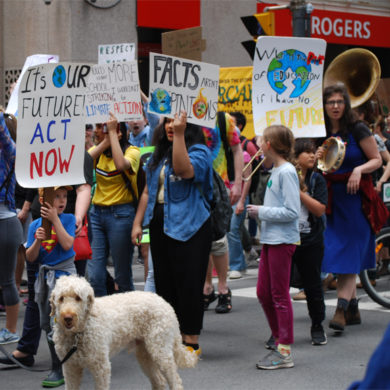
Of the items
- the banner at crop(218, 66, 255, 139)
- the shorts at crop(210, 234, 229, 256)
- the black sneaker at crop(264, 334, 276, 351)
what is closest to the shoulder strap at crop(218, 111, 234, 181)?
the shorts at crop(210, 234, 229, 256)

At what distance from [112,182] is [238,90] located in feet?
16.8

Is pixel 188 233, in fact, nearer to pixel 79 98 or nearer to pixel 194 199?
pixel 194 199

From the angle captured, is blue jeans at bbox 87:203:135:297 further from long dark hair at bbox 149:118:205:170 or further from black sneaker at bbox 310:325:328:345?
black sneaker at bbox 310:325:328:345

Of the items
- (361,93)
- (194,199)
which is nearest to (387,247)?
(361,93)

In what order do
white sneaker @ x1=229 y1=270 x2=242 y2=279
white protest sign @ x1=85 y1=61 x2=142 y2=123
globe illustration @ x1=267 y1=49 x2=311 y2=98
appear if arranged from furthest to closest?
1. white sneaker @ x1=229 y1=270 x2=242 y2=279
2. globe illustration @ x1=267 y1=49 x2=311 y2=98
3. white protest sign @ x1=85 y1=61 x2=142 y2=123

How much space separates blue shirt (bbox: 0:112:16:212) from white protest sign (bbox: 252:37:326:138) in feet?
6.68

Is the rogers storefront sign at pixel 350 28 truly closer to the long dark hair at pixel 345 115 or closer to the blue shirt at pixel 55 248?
the long dark hair at pixel 345 115

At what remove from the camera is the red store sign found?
64.1 ft

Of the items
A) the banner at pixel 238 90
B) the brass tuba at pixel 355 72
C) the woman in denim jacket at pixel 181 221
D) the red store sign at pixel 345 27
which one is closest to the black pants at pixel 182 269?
the woman in denim jacket at pixel 181 221

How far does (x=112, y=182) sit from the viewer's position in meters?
6.70

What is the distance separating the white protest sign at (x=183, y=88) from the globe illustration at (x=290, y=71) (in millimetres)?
1079

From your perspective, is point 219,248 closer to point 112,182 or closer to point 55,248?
point 112,182

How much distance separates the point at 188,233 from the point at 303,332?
172cm

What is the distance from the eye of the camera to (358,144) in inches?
258
